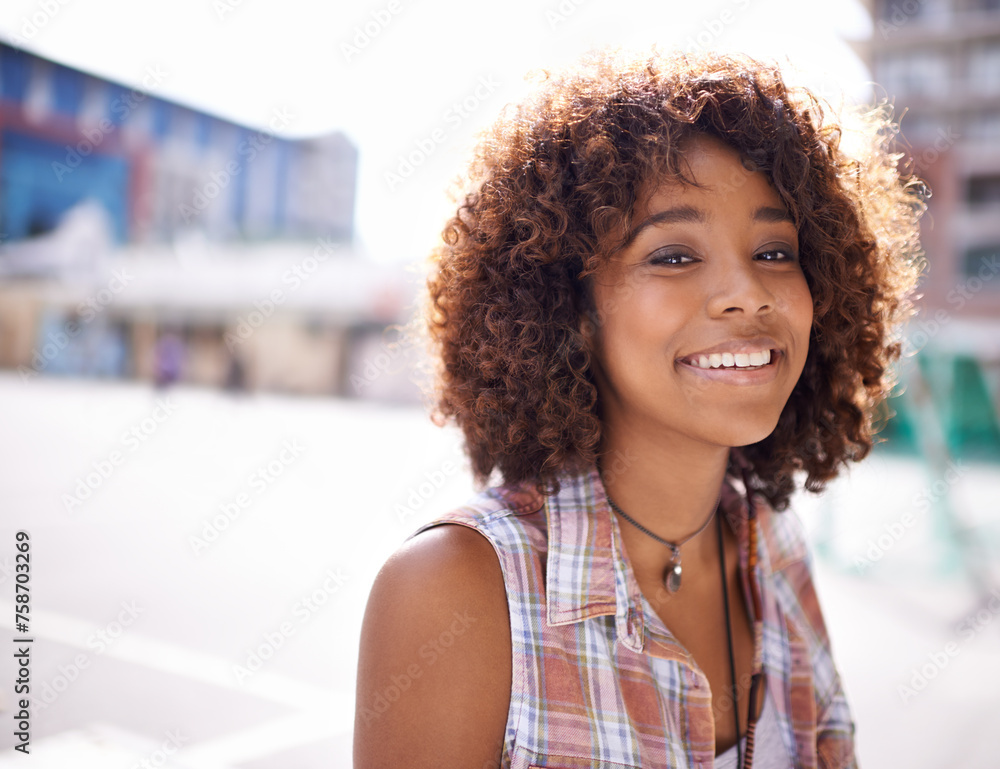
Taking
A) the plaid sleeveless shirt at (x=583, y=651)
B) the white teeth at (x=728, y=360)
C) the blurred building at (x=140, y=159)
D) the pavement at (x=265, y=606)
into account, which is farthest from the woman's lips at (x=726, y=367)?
the blurred building at (x=140, y=159)

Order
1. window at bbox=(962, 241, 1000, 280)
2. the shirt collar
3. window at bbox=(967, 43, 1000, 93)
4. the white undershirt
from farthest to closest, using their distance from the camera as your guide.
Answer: window at bbox=(967, 43, 1000, 93) < window at bbox=(962, 241, 1000, 280) < the white undershirt < the shirt collar

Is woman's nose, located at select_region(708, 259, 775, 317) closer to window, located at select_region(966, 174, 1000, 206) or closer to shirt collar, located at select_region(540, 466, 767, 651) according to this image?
shirt collar, located at select_region(540, 466, 767, 651)

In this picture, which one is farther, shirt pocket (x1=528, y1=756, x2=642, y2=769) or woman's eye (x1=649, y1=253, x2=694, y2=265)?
woman's eye (x1=649, y1=253, x2=694, y2=265)

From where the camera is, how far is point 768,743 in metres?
1.34

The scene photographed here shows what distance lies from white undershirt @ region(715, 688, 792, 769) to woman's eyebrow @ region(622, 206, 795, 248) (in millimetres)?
820

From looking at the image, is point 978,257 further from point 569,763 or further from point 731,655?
point 569,763

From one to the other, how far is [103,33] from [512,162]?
6.65ft

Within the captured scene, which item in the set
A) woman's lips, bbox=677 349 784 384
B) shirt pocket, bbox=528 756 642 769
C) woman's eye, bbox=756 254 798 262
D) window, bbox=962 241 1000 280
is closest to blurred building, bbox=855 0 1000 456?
window, bbox=962 241 1000 280

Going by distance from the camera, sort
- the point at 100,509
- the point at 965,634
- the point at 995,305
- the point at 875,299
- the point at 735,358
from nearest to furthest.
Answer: the point at 735,358, the point at 875,299, the point at 965,634, the point at 100,509, the point at 995,305

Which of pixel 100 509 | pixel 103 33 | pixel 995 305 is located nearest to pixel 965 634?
pixel 103 33

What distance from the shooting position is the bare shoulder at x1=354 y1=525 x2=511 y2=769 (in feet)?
3.20

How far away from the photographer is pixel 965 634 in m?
3.62

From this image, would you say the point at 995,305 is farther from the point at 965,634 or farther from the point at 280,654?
the point at 280,654

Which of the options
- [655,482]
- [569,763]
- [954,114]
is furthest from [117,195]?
[954,114]
